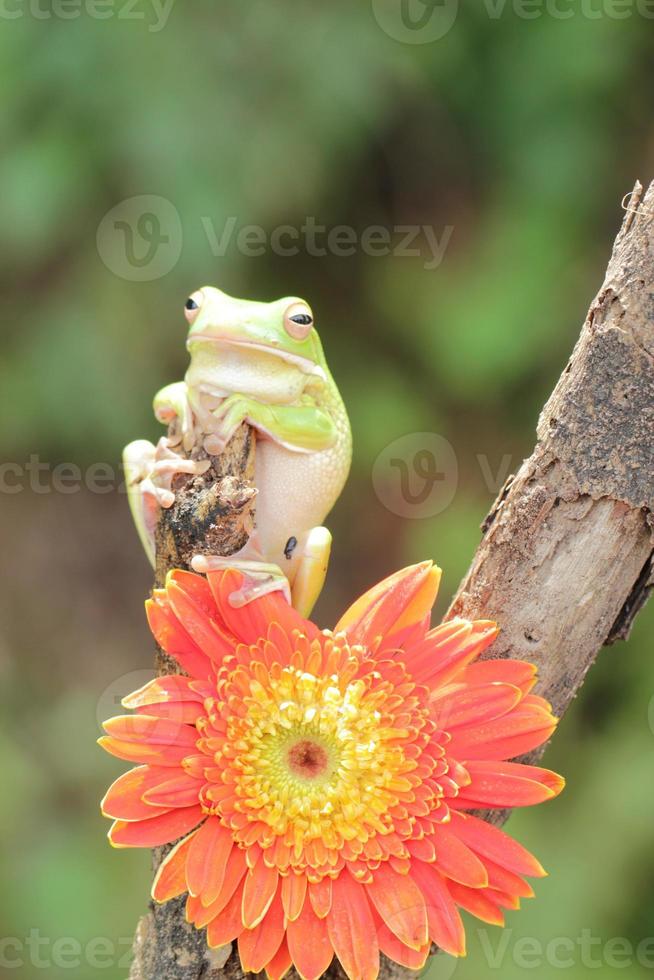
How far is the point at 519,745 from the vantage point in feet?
1.96

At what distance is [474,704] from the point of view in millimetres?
596

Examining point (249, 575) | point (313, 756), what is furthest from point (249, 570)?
point (313, 756)

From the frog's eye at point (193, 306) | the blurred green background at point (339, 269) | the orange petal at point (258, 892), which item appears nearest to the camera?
the orange petal at point (258, 892)

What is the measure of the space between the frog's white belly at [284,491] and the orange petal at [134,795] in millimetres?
148

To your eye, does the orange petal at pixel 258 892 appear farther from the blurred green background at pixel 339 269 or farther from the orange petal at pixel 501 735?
the blurred green background at pixel 339 269

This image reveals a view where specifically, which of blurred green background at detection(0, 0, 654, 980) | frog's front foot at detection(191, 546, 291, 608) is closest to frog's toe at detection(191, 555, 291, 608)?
frog's front foot at detection(191, 546, 291, 608)

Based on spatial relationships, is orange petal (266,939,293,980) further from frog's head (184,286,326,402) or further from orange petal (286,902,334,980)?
frog's head (184,286,326,402)

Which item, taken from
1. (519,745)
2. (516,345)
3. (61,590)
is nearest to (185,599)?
(519,745)

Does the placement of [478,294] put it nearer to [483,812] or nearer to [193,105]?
[193,105]

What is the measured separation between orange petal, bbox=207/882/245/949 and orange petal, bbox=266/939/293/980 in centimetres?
2

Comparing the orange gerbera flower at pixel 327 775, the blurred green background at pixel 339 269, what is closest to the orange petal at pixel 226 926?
the orange gerbera flower at pixel 327 775

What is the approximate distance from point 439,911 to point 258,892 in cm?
9

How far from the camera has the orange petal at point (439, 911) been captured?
1.87 ft

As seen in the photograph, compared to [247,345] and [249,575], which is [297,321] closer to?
[247,345]
